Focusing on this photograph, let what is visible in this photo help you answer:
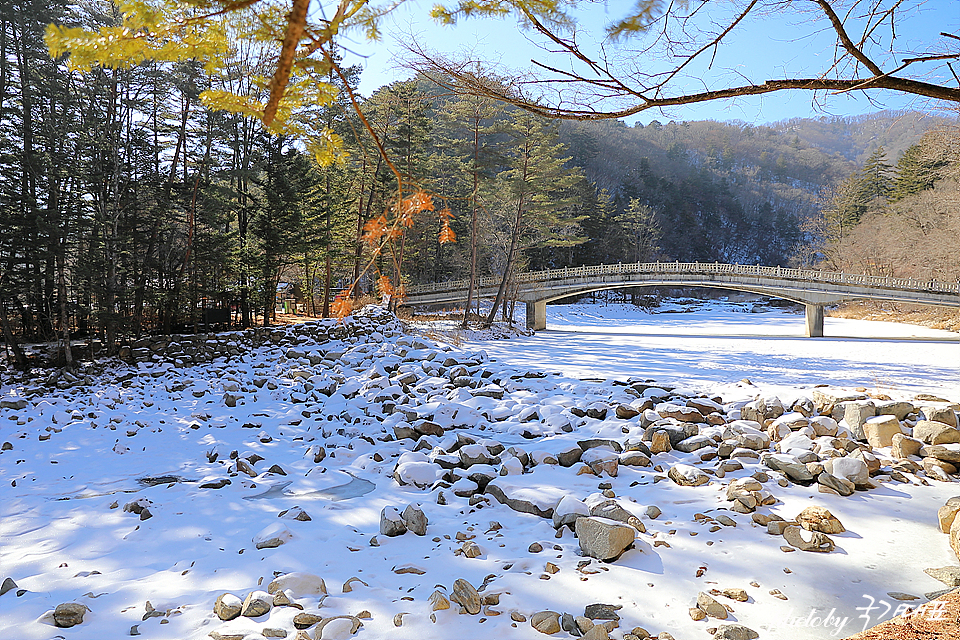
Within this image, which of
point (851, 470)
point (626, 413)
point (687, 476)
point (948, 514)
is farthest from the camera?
point (626, 413)

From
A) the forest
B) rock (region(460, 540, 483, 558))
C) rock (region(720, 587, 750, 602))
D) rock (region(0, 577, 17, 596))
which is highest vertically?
the forest

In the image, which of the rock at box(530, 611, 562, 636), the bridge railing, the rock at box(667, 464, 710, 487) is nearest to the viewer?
the rock at box(530, 611, 562, 636)

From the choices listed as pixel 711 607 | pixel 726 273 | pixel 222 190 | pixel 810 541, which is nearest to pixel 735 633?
→ pixel 711 607

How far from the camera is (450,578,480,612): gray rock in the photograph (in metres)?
3.13

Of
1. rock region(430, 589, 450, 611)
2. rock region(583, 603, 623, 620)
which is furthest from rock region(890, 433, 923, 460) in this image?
rock region(430, 589, 450, 611)

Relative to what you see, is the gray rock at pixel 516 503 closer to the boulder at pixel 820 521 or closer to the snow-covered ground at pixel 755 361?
the boulder at pixel 820 521

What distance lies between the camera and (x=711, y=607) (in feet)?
9.90

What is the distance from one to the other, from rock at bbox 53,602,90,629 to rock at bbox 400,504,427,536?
7.77ft

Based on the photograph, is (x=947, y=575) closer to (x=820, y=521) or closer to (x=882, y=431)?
(x=820, y=521)

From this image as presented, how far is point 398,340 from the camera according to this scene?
48.9 feet

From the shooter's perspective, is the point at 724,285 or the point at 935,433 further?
the point at 724,285

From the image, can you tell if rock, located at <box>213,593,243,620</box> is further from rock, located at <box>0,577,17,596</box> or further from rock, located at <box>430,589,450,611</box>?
rock, located at <box>0,577,17,596</box>

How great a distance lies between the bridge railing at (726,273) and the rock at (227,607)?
68.2 ft

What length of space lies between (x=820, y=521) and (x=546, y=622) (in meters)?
2.58
